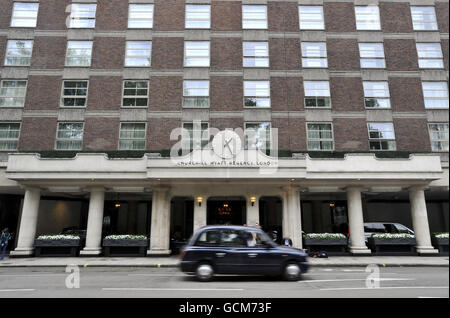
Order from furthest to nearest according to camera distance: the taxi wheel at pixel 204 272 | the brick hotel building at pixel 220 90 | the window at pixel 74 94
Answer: the window at pixel 74 94 < the brick hotel building at pixel 220 90 < the taxi wheel at pixel 204 272

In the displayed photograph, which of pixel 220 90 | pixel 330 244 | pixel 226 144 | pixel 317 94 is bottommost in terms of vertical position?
pixel 330 244

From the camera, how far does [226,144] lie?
17734 millimetres

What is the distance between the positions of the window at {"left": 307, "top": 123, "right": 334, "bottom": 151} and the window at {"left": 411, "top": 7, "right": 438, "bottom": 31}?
1115 centimetres

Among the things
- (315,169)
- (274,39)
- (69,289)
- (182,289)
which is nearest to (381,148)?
(315,169)

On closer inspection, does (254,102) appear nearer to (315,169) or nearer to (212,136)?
(212,136)

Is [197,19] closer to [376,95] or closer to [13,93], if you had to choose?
[13,93]

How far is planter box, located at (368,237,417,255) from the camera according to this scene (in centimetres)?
1805

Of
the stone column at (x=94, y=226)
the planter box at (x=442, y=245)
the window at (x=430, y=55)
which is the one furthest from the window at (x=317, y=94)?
→ the stone column at (x=94, y=226)

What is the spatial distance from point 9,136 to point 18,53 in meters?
6.53

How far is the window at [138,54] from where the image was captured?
852 inches

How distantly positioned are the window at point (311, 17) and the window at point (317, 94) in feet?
15.6

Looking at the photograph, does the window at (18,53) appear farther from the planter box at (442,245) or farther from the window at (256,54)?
the planter box at (442,245)

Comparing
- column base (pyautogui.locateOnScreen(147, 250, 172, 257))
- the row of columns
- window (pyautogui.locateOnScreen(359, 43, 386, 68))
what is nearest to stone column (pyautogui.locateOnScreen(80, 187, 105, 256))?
the row of columns

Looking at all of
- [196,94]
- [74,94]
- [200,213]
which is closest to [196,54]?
[196,94]
